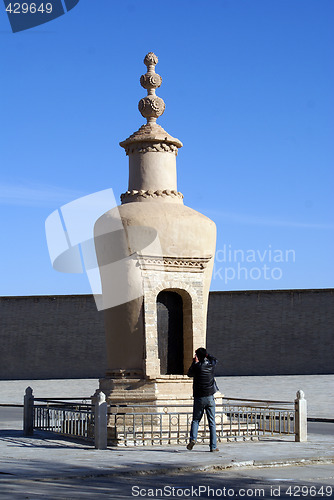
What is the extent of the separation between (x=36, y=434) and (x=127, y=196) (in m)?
5.50

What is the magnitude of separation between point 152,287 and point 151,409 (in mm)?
2430

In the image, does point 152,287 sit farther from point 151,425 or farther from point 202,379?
point 202,379

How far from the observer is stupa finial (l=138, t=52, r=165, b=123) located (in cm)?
1712

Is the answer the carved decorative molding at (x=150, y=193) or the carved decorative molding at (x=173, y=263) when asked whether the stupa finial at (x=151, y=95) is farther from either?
the carved decorative molding at (x=173, y=263)

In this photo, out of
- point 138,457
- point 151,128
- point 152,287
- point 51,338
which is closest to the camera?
point 138,457

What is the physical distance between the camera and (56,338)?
36.5 metres

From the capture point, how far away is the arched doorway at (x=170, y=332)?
52.1 ft

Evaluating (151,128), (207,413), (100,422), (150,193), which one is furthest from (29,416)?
(151,128)

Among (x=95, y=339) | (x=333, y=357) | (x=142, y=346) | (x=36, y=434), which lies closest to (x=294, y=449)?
(x=142, y=346)

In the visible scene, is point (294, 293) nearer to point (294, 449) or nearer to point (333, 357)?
point (333, 357)

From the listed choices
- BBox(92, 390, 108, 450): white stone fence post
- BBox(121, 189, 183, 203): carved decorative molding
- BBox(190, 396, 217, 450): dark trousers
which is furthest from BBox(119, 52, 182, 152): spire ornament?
BBox(190, 396, 217, 450): dark trousers

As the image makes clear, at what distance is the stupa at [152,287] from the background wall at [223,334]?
58.8 ft

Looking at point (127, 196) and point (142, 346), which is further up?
point (127, 196)

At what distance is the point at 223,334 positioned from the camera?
114 feet
